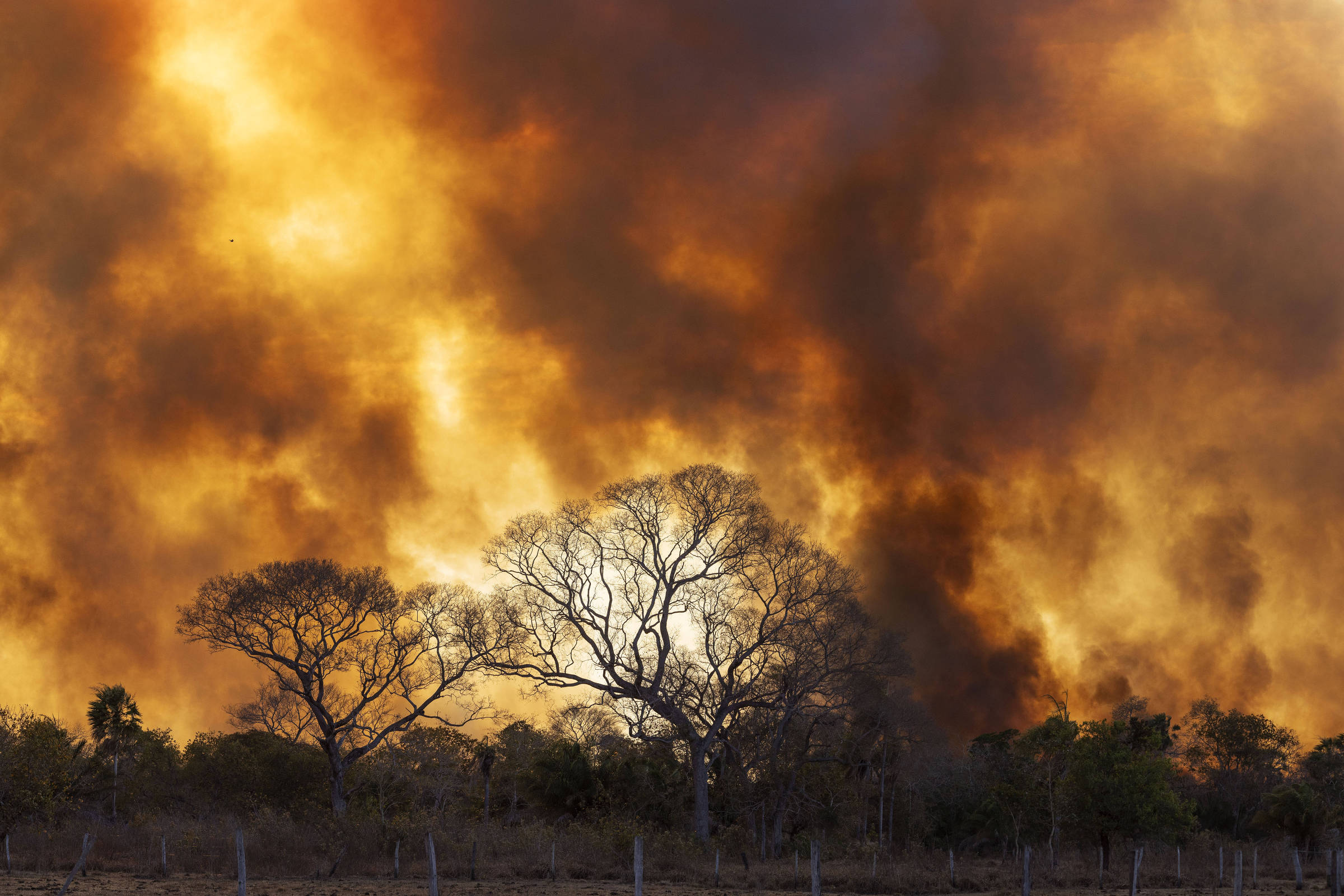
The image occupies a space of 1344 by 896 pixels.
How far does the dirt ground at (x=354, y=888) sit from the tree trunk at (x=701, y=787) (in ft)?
29.4

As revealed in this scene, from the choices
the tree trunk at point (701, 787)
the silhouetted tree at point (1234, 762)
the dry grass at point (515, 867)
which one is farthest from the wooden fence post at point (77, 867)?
the silhouetted tree at point (1234, 762)

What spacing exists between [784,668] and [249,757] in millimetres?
37049

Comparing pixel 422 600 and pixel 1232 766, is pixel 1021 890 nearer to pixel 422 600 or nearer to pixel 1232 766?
pixel 422 600

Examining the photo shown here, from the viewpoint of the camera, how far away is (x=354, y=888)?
36.6 meters

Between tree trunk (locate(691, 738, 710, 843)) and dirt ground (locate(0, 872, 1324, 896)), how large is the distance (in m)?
8.95

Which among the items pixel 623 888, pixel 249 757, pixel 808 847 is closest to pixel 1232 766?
pixel 808 847

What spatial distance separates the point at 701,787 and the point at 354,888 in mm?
20453

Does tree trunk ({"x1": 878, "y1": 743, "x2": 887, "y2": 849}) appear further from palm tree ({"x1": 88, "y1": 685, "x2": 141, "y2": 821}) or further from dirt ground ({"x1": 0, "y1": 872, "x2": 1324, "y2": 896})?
palm tree ({"x1": 88, "y1": 685, "x2": 141, "y2": 821})

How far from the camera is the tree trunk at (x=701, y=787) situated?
166ft

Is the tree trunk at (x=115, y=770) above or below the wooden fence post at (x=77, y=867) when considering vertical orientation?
below

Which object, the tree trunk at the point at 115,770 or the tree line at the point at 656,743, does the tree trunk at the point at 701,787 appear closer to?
the tree line at the point at 656,743

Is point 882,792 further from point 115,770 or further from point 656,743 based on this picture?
point 115,770

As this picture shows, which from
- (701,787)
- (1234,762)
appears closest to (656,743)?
(701,787)

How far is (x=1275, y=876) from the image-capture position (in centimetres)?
4653
